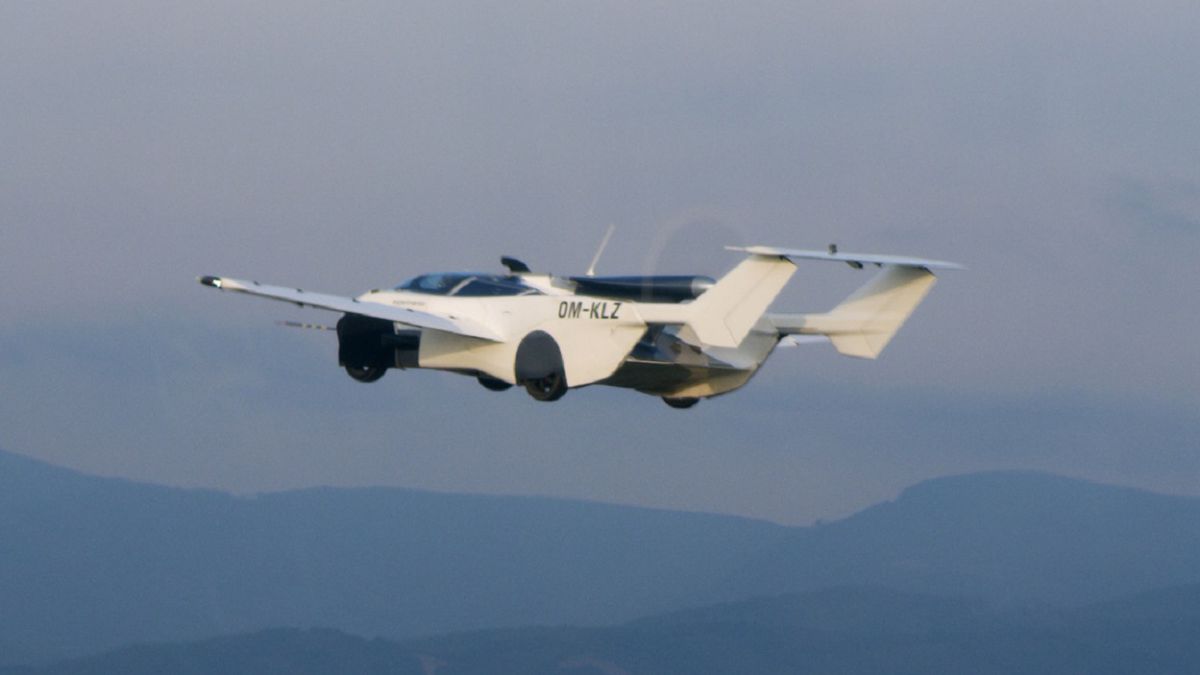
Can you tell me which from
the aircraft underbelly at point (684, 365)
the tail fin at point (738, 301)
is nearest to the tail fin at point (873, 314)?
the aircraft underbelly at point (684, 365)

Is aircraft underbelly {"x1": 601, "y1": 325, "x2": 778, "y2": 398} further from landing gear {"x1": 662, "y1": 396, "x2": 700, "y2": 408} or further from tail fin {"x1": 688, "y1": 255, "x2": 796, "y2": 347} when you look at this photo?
tail fin {"x1": 688, "y1": 255, "x2": 796, "y2": 347}

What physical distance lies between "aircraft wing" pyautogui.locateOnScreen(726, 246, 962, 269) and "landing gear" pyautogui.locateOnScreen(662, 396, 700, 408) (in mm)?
7157

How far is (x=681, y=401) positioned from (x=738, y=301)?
694cm

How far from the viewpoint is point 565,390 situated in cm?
5716

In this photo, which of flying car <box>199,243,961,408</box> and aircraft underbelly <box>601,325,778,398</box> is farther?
aircraft underbelly <box>601,325,778,398</box>

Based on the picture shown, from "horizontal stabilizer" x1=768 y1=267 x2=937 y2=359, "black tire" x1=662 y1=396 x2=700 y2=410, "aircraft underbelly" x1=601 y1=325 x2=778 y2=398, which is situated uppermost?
"horizontal stabilizer" x1=768 y1=267 x2=937 y2=359

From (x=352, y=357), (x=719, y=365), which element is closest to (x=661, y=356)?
(x=719, y=365)

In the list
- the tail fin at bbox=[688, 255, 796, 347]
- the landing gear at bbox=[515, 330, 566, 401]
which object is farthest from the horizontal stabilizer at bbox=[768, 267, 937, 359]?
the landing gear at bbox=[515, 330, 566, 401]

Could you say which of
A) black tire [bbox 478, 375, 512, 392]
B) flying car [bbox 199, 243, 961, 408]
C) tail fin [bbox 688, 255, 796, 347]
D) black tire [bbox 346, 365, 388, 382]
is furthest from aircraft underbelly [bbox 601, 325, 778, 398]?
black tire [bbox 346, 365, 388, 382]

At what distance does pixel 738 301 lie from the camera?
2181 inches

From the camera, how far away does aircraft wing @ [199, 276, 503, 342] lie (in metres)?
57.0

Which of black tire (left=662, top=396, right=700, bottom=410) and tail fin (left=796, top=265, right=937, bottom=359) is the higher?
tail fin (left=796, top=265, right=937, bottom=359)

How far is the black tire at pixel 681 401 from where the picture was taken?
201 ft

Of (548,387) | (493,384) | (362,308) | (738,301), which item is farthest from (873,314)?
(362,308)
